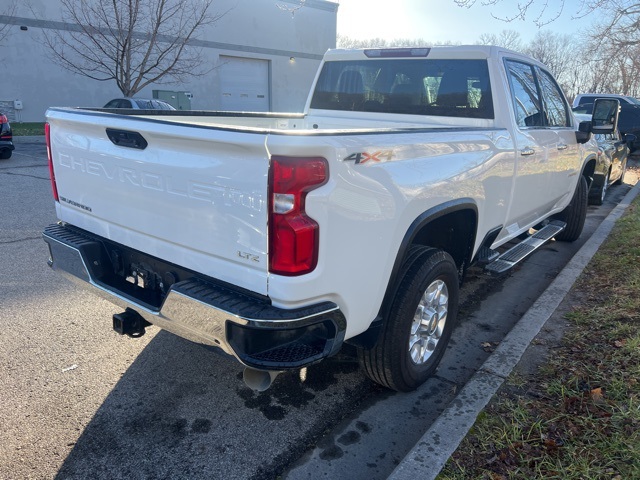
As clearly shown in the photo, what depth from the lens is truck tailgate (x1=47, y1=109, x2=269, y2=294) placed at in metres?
2.20

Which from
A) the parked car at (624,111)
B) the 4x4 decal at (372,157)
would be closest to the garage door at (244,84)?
the parked car at (624,111)

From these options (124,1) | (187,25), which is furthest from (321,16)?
(124,1)

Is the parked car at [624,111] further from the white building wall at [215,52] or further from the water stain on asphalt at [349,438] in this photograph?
the water stain on asphalt at [349,438]

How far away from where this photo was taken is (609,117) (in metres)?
6.09

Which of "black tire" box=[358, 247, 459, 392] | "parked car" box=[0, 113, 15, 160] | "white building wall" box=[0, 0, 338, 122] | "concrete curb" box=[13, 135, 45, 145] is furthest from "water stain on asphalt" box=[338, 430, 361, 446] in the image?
"white building wall" box=[0, 0, 338, 122]

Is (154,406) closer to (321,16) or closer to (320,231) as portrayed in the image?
(320,231)

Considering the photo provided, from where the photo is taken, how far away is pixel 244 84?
3034 cm

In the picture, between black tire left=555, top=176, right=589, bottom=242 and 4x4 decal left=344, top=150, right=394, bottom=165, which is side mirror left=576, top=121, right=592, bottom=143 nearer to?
black tire left=555, top=176, right=589, bottom=242

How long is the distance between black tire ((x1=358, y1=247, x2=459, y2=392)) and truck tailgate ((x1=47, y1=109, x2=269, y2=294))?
97cm

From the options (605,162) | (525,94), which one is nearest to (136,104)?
(605,162)

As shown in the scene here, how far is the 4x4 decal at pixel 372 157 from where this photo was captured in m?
2.27

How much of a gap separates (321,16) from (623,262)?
30.8 meters

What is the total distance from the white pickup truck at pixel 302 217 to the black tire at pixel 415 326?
0.4 inches

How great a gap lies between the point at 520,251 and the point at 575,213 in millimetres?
2358
